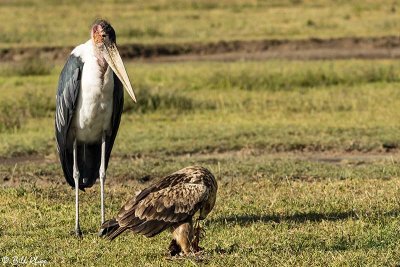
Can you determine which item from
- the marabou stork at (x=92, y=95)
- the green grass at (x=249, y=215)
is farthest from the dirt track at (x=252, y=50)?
the marabou stork at (x=92, y=95)

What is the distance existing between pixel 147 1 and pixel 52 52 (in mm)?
15345

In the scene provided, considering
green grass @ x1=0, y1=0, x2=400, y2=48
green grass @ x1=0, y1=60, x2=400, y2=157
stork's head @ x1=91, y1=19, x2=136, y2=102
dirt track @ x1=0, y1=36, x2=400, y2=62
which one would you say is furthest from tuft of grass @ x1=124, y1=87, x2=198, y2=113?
green grass @ x1=0, y1=0, x2=400, y2=48

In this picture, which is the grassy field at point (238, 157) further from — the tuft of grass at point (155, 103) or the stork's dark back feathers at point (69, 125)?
the stork's dark back feathers at point (69, 125)

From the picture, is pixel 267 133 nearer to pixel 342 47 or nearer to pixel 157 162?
pixel 157 162

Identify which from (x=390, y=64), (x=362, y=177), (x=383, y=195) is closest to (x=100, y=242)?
(x=383, y=195)

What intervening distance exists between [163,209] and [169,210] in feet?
0.12

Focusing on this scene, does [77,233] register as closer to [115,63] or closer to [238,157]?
[115,63]

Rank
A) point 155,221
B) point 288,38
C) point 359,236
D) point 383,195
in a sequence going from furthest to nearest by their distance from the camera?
point 288,38 < point 383,195 < point 359,236 < point 155,221

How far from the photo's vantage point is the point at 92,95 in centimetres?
725

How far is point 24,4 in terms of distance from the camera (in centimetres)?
3428

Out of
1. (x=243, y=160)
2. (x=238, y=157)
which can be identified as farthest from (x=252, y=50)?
(x=243, y=160)

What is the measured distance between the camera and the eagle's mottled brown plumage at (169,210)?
20.3 ft

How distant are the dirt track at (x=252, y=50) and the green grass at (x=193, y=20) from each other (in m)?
0.69

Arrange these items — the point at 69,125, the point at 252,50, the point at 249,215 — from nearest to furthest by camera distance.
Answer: the point at 69,125, the point at 249,215, the point at 252,50
